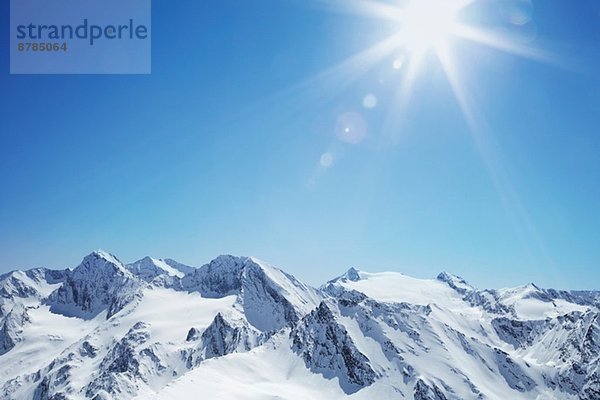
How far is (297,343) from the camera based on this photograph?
6983 inches

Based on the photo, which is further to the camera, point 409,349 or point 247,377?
point 409,349

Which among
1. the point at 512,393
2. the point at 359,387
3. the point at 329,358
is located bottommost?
the point at 512,393

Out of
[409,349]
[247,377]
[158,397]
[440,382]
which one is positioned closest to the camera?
[158,397]

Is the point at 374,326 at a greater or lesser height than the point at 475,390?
greater

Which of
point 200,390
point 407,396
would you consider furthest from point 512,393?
point 200,390

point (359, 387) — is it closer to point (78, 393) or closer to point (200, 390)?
point (200, 390)

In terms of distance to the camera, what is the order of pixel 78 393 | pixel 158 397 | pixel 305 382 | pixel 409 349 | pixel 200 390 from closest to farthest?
pixel 158 397 < pixel 200 390 < pixel 305 382 < pixel 409 349 < pixel 78 393

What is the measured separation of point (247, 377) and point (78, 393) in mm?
102812

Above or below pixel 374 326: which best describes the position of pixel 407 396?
below

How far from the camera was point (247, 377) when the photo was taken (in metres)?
148

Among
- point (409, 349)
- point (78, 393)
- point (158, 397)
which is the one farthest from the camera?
point (78, 393)

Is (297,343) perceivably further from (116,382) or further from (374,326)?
(116,382)

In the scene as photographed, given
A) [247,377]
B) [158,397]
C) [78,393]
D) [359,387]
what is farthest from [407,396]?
[78,393]

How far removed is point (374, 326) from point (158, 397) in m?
107
